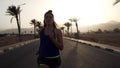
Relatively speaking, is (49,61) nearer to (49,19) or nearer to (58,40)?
(58,40)

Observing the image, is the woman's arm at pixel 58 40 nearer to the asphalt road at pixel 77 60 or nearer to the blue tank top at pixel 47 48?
the blue tank top at pixel 47 48

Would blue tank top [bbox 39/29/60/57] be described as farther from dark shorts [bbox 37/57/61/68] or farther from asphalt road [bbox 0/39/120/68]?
asphalt road [bbox 0/39/120/68]

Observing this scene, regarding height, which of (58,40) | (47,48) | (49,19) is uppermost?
(49,19)

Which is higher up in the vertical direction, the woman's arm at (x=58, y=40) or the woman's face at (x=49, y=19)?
the woman's face at (x=49, y=19)

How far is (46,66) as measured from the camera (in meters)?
4.45

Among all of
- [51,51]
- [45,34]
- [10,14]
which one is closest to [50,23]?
[45,34]

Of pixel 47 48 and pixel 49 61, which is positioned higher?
pixel 47 48

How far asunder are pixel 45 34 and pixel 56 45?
0.32 m

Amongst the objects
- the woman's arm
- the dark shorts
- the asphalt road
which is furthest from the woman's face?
the asphalt road

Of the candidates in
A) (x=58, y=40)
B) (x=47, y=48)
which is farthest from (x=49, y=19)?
(x=47, y=48)

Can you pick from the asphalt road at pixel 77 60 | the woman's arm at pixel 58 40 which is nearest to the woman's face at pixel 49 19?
the woman's arm at pixel 58 40

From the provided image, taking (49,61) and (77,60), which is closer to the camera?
(49,61)

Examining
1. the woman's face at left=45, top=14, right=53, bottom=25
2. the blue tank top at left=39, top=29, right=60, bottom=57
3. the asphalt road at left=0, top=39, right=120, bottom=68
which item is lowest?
the asphalt road at left=0, top=39, right=120, bottom=68

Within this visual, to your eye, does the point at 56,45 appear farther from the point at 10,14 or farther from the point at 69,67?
the point at 10,14
